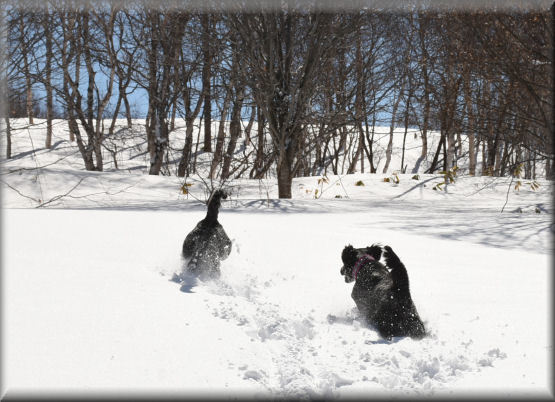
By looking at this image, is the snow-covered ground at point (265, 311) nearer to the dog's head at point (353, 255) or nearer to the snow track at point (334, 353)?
the snow track at point (334, 353)

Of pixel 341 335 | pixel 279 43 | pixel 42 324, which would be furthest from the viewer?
pixel 279 43

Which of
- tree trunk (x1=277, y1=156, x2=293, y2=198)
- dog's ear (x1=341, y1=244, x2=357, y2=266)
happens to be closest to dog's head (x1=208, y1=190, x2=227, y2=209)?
dog's ear (x1=341, y1=244, x2=357, y2=266)

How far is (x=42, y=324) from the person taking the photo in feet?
7.84

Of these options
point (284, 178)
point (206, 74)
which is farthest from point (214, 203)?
point (206, 74)

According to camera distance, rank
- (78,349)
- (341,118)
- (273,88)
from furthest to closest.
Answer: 1. (341,118)
2. (273,88)
3. (78,349)

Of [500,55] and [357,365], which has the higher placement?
[500,55]

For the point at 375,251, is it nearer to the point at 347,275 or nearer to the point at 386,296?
the point at 347,275

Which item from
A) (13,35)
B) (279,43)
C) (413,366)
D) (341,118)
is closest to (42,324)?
(413,366)

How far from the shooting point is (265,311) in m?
3.49

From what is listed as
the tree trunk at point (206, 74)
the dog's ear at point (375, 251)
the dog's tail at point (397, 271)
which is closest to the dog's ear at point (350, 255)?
the dog's ear at point (375, 251)

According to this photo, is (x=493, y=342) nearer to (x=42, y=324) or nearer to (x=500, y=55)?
(x=42, y=324)

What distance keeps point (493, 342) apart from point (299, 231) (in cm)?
340

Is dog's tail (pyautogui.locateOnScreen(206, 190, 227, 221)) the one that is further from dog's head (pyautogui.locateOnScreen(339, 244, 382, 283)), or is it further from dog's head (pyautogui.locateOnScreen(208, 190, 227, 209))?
dog's head (pyautogui.locateOnScreen(339, 244, 382, 283))

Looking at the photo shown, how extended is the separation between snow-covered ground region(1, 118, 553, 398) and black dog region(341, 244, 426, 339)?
0.10 m
